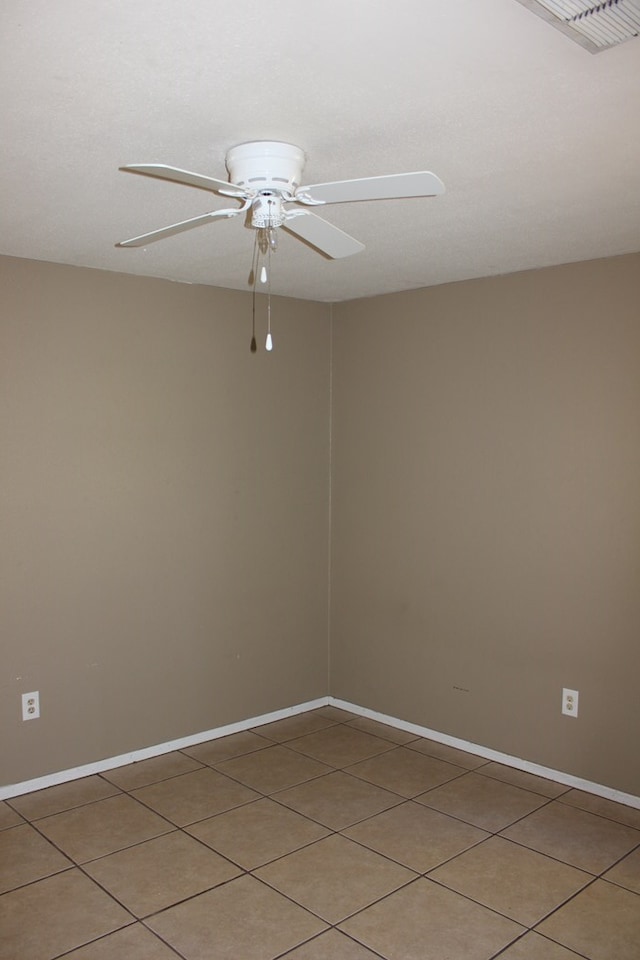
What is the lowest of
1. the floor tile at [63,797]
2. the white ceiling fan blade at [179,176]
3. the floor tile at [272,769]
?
the floor tile at [63,797]

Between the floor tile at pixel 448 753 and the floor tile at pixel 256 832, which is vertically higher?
the floor tile at pixel 448 753

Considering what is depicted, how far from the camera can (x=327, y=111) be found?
194cm

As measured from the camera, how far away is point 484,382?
13.0 feet

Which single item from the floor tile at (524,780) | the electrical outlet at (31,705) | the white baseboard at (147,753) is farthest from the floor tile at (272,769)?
the electrical outlet at (31,705)

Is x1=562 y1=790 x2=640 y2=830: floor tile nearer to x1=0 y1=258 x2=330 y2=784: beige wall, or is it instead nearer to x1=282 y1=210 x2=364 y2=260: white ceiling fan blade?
x1=0 y1=258 x2=330 y2=784: beige wall

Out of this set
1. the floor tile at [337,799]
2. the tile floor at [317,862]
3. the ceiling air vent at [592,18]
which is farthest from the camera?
the floor tile at [337,799]

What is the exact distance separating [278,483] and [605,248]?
2.06 m

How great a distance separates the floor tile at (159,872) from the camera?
2.75 metres

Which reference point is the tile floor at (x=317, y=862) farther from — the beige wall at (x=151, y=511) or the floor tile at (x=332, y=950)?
the beige wall at (x=151, y=511)

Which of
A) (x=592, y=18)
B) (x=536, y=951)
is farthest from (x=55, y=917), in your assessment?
(x=592, y=18)

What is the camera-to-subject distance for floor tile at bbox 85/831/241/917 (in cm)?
275

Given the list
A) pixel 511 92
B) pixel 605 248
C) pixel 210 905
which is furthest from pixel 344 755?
pixel 511 92

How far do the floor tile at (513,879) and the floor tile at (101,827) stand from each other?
3.80 ft

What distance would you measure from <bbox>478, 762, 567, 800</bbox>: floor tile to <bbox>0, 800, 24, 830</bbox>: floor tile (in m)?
2.05
